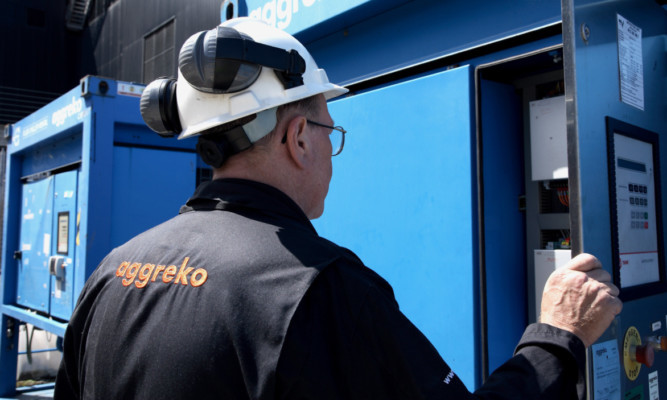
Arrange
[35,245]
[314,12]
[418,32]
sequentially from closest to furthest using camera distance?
1. [418,32]
2. [314,12]
3. [35,245]

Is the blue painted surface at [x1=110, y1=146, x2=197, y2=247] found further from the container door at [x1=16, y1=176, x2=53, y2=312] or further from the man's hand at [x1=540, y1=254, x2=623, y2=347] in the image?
the man's hand at [x1=540, y1=254, x2=623, y2=347]

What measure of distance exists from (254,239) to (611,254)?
0.92 meters

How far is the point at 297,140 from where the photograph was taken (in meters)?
1.16

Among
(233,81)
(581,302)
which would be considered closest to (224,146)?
(233,81)

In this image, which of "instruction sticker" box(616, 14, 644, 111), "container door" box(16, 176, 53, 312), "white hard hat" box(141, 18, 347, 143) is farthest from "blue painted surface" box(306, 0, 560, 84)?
"container door" box(16, 176, 53, 312)

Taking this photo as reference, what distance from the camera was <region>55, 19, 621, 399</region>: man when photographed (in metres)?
0.84

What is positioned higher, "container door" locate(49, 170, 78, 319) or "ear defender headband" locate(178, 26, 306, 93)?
"ear defender headband" locate(178, 26, 306, 93)

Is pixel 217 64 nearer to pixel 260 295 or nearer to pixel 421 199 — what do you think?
pixel 260 295

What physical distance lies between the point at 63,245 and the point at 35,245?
0.73 m

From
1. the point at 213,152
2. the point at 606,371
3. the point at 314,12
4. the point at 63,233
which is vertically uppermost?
the point at 314,12

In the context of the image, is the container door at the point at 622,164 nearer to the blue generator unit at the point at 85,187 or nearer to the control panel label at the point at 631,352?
the control panel label at the point at 631,352

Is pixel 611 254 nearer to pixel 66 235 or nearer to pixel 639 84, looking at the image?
pixel 639 84

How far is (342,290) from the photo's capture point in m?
0.88

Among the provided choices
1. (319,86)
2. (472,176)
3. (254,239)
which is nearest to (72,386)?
(254,239)
